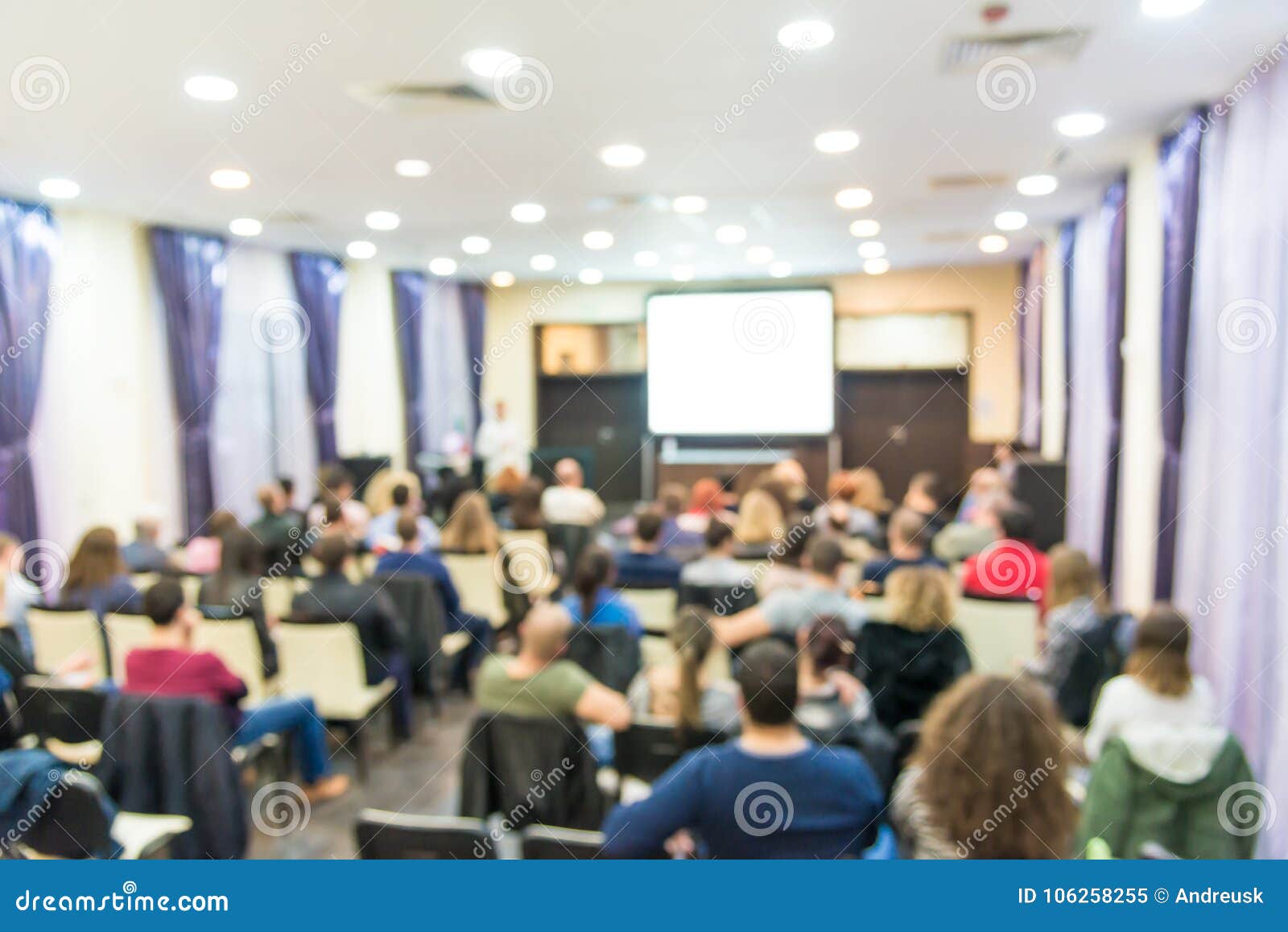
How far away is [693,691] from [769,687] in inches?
28.2

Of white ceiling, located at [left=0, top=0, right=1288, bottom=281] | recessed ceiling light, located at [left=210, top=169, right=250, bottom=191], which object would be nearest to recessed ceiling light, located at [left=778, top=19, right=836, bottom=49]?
white ceiling, located at [left=0, top=0, right=1288, bottom=281]

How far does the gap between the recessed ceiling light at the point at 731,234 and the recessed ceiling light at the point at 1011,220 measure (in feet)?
6.97

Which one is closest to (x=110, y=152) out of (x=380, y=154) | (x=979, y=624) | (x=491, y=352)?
(x=380, y=154)

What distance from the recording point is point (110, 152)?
5352 mm

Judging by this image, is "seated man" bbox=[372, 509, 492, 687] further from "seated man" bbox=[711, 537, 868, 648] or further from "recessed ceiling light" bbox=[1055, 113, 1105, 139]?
→ "recessed ceiling light" bbox=[1055, 113, 1105, 139]

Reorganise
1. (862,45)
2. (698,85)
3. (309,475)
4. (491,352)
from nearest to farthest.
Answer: (862,45) < (698,85) < (309,475) < (491,352)

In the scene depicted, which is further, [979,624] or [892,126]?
[892,126]

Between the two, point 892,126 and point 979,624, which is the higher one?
point 892,126

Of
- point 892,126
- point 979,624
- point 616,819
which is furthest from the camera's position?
point 892,126

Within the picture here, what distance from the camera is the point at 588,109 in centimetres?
458

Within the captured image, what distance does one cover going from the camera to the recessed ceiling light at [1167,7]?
3.37 meters

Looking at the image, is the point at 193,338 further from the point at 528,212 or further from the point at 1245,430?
the point at 1245,430
